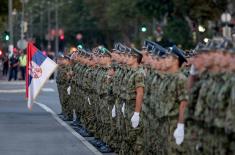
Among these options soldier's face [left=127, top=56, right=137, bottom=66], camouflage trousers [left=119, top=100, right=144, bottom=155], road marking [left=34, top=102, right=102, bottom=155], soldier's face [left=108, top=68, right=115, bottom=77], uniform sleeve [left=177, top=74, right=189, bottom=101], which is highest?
soldier's face [left=127, top=56, right=137, bottom=66]

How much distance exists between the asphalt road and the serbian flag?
914 millimetres

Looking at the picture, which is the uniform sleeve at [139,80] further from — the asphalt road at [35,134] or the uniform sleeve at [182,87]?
the asphalt road at [35,134]

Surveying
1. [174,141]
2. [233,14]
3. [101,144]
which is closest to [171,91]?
[174,141]

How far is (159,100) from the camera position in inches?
543

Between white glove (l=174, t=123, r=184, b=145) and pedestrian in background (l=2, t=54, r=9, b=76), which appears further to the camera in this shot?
pedestrian in background (l=2, t=54, r=9, b=76)

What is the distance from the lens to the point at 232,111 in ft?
33.3

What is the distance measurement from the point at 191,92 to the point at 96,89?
9874mm

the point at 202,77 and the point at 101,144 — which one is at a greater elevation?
the point at 202,77

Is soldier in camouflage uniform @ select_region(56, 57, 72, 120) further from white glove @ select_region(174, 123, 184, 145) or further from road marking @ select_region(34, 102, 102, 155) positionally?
white glove @ select_region(174, 123, 184, 145)

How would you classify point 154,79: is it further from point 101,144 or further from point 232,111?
point 101,144

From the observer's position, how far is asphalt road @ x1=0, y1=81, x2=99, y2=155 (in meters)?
19.5

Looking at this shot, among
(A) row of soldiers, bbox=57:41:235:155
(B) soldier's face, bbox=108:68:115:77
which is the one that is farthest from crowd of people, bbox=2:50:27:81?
(B) soldier's face, bbox=108:68:115:77

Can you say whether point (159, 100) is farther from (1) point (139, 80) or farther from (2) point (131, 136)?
(2) point (131, 136)

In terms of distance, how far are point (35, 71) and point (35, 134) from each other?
236 centimetres
